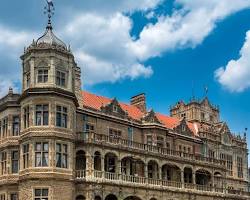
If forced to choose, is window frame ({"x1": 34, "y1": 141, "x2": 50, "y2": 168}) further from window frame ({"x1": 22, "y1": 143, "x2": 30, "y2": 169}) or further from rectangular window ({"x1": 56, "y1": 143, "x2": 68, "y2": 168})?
rectangular window ({"x1": 56, "y1": 143, "x2": 68, "y2": 168})

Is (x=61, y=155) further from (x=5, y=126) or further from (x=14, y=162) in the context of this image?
(x=5, y=126)

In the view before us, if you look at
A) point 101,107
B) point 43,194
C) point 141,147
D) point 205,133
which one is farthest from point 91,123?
point 205,133

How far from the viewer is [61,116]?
157 ft

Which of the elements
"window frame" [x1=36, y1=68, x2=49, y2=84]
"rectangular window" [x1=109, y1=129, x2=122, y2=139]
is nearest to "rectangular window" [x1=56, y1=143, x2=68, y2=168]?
"window frame" [x1=36, y1=68, x2=49, y2=84]

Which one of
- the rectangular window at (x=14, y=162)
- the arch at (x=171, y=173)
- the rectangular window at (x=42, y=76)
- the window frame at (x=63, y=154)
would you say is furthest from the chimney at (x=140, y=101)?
the rectangular window at (x=42, y=76)

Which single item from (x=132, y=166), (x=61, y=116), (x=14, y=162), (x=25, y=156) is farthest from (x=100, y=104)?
(x=25, y=156)

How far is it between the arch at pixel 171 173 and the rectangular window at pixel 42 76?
19.7 m

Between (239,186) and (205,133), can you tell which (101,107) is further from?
(239,186)

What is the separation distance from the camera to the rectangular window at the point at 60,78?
4844cm

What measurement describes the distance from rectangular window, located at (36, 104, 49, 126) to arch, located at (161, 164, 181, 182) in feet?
61.5

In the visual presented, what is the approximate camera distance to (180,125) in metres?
66.4

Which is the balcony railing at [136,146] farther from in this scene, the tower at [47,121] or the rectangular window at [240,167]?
the rectangular window at [240,167]

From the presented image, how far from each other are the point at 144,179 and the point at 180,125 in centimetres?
1415

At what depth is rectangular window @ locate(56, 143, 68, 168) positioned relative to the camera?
154ft
